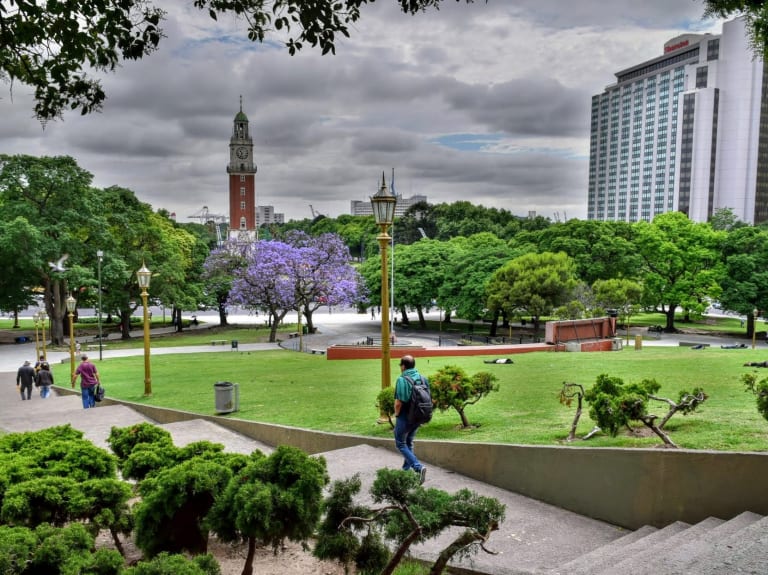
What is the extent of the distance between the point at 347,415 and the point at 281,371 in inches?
410

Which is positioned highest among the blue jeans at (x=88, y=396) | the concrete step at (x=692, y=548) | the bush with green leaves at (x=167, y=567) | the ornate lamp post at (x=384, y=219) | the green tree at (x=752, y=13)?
the green tree at (x=752, y=13)

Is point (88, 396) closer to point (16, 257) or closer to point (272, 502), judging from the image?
point (272, 502)

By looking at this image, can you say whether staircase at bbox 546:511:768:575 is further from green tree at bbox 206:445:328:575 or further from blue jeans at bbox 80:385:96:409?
blue jeans at bbox 80:385:96:409

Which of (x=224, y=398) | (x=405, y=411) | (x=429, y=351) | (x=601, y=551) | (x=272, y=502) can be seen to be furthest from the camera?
(x=429, y=351)

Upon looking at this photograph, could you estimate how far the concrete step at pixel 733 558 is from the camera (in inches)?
177

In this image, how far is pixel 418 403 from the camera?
7.51 metres

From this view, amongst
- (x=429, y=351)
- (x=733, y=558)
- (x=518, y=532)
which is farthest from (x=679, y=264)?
(x=733, y=558)

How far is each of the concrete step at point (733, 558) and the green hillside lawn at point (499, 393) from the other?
230 cm

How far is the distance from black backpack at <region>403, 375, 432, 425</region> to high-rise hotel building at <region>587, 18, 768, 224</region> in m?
122

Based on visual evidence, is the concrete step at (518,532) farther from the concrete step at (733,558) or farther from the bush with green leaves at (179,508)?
the bush with green leaves at (179,508)

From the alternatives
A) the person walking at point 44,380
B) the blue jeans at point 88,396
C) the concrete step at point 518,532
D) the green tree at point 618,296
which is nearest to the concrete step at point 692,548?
the concrete step at point 518,532

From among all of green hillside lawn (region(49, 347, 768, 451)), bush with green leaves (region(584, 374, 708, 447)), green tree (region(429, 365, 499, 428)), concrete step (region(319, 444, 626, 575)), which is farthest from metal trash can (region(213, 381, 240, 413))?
bush with green leaves (region(584, 374, 708, 447))

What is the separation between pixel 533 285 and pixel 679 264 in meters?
15.2

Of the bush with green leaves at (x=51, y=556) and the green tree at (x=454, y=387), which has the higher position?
the green tree at (x=454, y=387)
